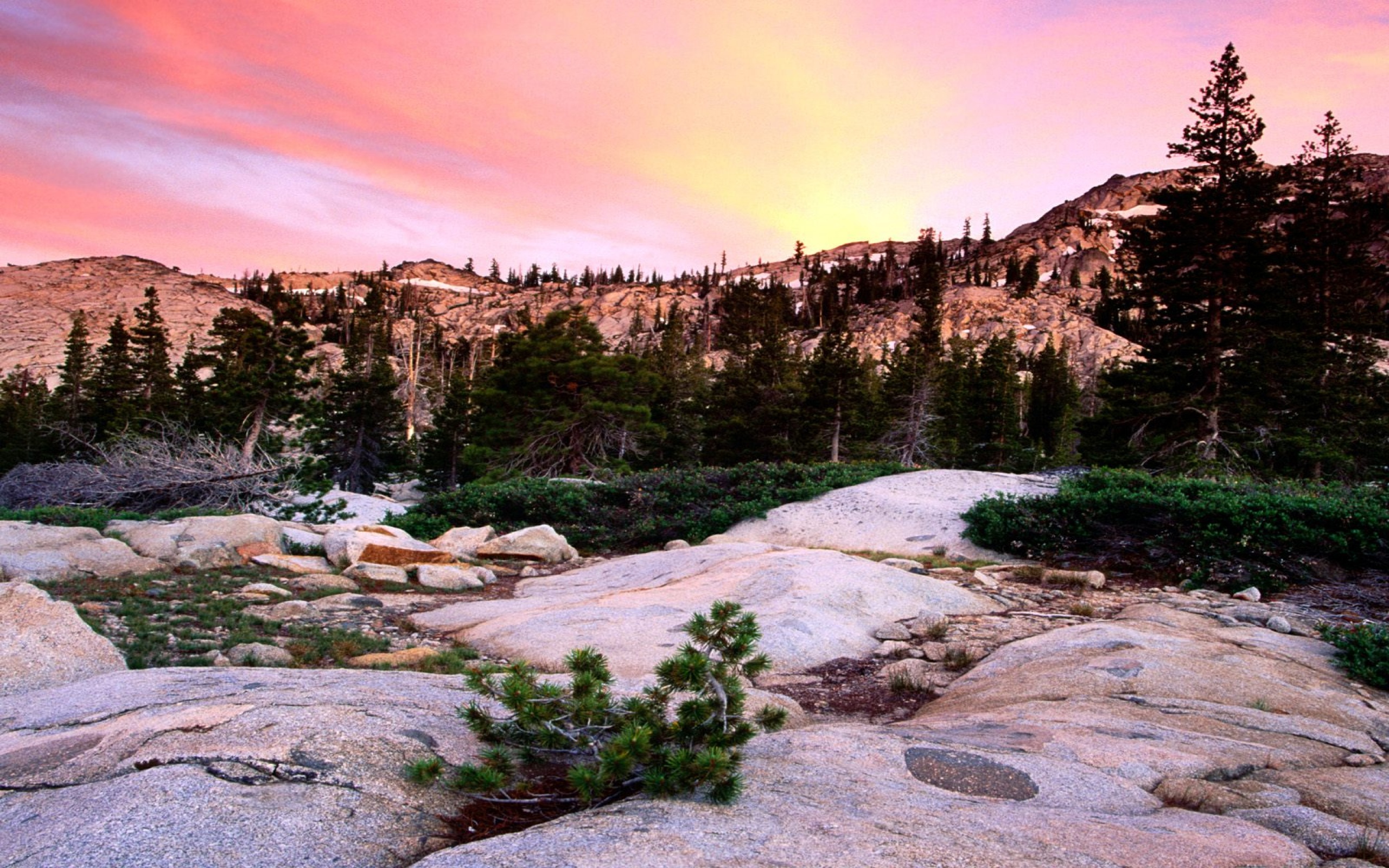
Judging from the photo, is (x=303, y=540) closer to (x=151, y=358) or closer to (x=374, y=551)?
(x=374, y=551)

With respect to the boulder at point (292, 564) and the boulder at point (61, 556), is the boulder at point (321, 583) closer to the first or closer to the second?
the boulder at point (292, 564)

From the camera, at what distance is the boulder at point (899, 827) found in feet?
7.48

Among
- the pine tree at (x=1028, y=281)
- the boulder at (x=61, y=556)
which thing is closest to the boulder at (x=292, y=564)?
the boulder at (x=61, y=556)

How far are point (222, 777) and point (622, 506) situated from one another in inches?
585

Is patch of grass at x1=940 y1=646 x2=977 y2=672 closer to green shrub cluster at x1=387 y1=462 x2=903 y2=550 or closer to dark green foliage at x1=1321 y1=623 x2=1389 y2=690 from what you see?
dark green foliage at x1=1321 y1=623 x2=1389 y2=690

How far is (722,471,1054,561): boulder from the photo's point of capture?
14836 millimetres

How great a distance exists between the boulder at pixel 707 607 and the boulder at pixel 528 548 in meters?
2.59

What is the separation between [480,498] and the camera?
17141 mm

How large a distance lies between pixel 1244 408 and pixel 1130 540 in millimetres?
13129

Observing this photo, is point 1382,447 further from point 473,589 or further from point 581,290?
point 581,290

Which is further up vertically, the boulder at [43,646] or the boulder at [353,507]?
the boulder at [43,646]

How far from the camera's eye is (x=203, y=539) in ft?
37.9

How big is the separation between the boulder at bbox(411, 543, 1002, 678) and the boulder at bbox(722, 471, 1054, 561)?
4781 mm

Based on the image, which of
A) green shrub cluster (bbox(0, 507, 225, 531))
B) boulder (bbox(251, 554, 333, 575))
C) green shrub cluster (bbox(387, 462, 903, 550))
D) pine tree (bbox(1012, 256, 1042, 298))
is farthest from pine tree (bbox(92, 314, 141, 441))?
pine tree (bbox(1012, 256, 1042, 298))
